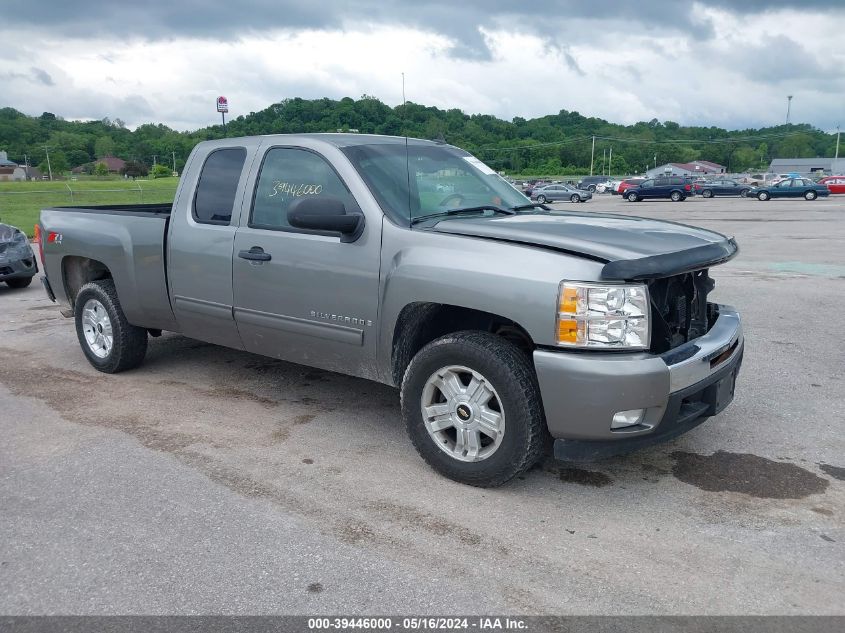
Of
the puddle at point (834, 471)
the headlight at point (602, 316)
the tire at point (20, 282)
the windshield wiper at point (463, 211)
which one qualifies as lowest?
the puddle at point (834, 471)

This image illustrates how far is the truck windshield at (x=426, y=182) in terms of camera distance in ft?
14.3

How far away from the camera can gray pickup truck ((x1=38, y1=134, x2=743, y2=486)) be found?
3.47 m

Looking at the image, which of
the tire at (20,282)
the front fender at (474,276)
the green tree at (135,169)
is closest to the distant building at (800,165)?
the green tree at (135,169)

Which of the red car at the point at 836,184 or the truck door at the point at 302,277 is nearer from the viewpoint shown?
the truck door at the point at 302,277

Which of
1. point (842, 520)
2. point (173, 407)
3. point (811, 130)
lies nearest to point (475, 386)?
point (842, 520)

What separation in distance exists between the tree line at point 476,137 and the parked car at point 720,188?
1227cm

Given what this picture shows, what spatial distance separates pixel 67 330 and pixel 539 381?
241 inches

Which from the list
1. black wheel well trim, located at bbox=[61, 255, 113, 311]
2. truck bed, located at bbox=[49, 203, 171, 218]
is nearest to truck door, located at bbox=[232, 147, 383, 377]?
truck bed, located at bbox=[49, 203, 171, 218]

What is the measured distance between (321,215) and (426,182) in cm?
88

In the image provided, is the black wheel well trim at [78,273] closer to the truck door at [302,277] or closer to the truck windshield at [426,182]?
the truck door at [302,277]

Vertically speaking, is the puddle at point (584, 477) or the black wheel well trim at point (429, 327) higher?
the black wheel well trim at point (429, 327)

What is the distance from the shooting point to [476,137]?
34.9 ft

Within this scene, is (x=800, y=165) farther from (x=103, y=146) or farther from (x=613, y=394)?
(x=613, y=394)

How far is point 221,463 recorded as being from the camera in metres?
4.25
